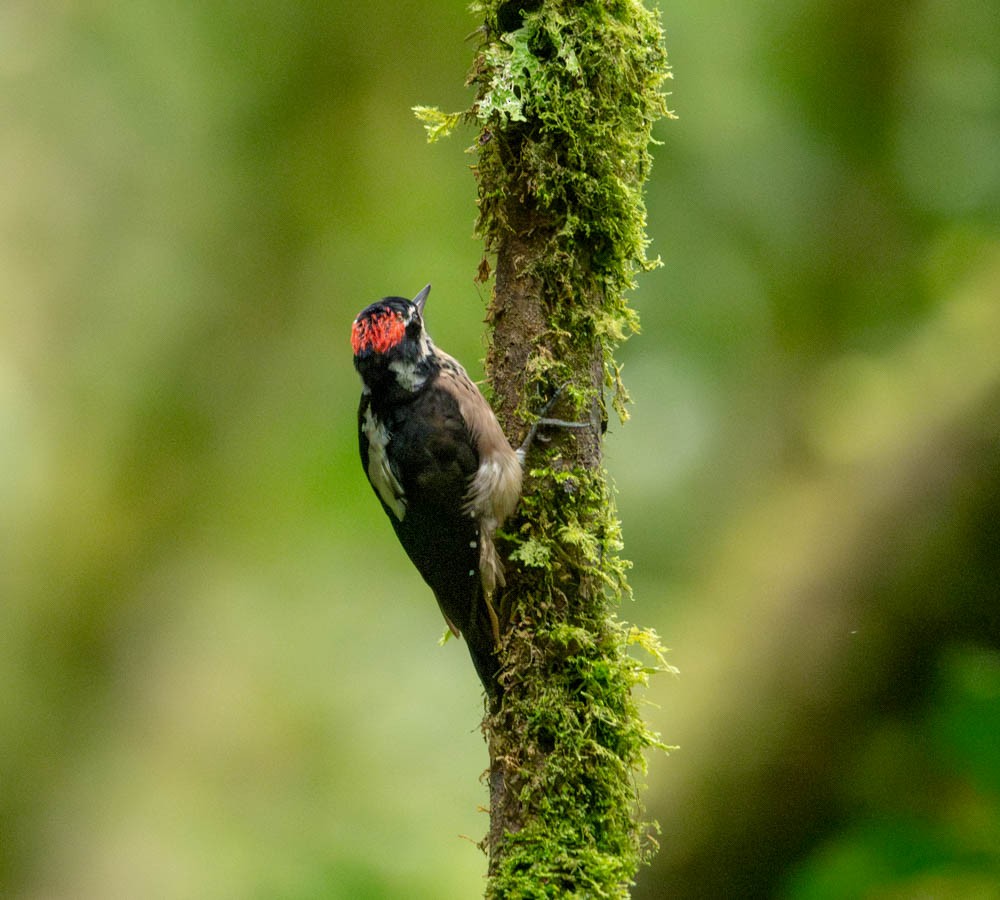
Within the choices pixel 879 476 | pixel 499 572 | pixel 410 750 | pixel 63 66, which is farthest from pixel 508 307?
pixel 63 66

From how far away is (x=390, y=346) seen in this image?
329cm

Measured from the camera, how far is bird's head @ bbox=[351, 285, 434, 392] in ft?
10.8

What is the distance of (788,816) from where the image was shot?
337 centimetres

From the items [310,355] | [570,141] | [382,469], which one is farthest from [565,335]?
[310,355]

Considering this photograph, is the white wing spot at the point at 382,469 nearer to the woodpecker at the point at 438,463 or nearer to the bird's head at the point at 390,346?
the woodpecker at the point at 438,463

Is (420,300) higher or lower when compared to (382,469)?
higher

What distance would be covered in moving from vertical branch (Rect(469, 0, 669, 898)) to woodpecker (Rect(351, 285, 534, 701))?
112 mm

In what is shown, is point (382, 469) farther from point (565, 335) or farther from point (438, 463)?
point (565, 335)

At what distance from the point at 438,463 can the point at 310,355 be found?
326cm

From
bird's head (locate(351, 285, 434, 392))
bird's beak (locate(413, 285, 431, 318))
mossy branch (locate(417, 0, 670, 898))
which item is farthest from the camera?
bird's beak (locate(413, 285, 431, 318))

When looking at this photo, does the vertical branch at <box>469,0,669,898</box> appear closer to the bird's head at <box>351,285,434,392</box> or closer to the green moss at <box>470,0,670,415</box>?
the green moss at <box>470,0,670,415</box>

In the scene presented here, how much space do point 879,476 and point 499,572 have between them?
1.66 metres

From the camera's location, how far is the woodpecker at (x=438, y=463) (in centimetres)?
291

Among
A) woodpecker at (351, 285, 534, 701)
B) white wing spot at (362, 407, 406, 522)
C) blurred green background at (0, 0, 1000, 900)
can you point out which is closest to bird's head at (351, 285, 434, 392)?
woodpecker at (351, 285, 534, 701)
